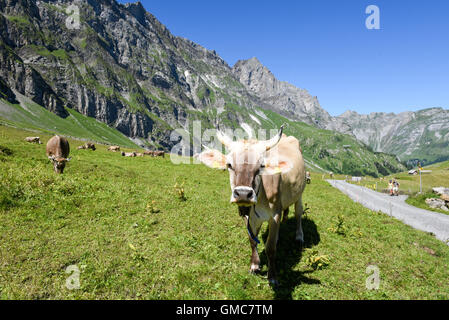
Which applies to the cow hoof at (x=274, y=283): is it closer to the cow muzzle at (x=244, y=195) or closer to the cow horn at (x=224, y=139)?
the cow muzzle at (x=244, y=195)

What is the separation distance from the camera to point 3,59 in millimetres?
188000

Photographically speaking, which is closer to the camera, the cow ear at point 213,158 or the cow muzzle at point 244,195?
the cow muzzle at point 244,195

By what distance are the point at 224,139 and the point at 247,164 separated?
112cm

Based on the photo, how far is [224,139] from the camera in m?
6.60

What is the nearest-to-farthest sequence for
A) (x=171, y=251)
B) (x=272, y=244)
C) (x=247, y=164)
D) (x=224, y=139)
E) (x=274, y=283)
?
(x=247, y=164)
(x=224, y=139)
(x=274, y=283)
(x=272, y=244)
(x=171, y=251)

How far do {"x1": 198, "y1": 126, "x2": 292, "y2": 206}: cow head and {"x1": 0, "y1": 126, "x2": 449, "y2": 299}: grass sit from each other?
3.28m

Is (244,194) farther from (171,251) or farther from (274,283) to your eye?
(171,251)

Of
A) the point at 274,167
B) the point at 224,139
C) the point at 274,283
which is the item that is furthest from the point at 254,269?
the point at 224,139

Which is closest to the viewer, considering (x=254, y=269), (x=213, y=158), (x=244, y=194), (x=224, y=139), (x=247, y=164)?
(x=244, y=194)

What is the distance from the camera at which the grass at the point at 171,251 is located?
698cm

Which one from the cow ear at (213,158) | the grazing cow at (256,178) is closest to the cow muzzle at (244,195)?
the grazing cow at (256,178)
